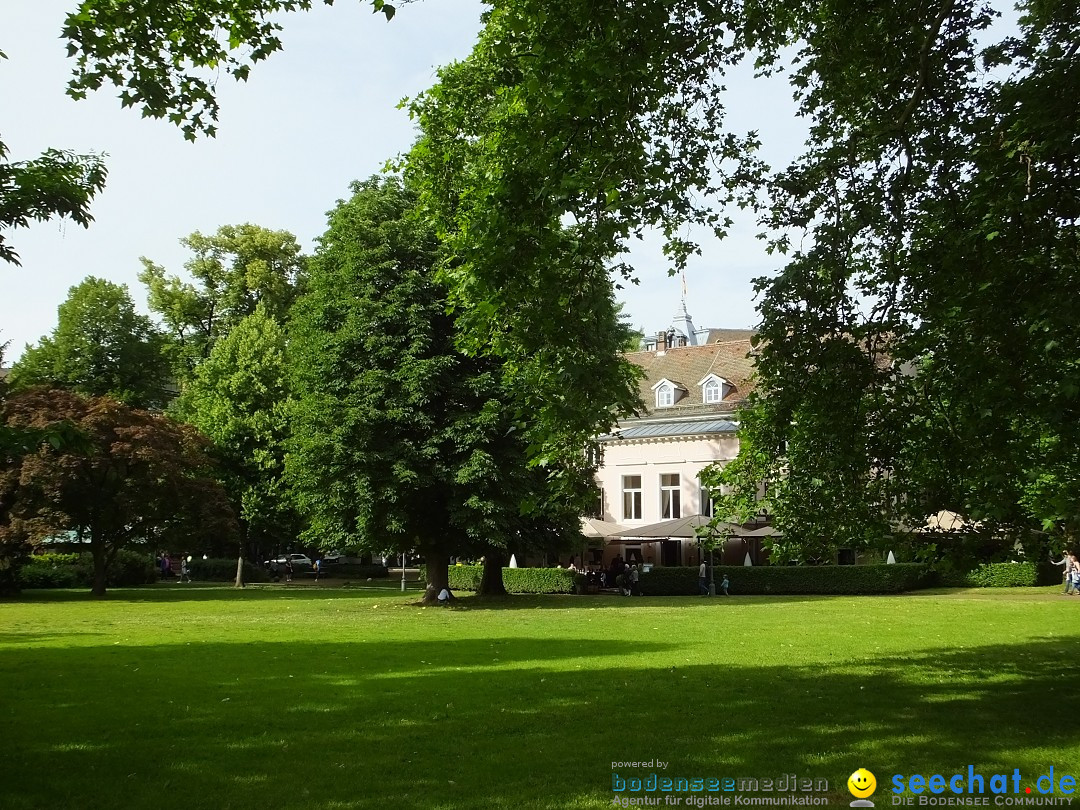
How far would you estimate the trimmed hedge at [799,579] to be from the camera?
38031 mm

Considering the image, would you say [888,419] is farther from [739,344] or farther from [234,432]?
[739,344]

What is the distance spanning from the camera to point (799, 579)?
1547 inches

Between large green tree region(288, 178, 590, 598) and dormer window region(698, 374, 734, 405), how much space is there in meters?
21.7

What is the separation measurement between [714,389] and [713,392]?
191 mm

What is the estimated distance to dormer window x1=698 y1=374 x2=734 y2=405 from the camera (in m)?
50.3

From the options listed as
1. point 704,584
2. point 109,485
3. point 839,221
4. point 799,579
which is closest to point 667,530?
point 704,584

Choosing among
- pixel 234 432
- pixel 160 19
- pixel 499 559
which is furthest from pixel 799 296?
pixel 234 432

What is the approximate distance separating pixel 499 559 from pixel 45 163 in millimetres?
26038

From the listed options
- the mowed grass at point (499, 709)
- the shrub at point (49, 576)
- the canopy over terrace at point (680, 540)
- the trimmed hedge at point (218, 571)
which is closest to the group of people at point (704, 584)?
the canopy over terrace at point (680, 540)

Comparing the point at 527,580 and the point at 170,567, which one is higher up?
the point at 170,567

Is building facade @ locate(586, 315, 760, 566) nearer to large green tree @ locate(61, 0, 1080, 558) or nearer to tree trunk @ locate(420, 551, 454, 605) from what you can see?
tree trunk @ locate(420, 551, 454, 605)

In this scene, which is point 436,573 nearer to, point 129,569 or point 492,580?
point 492,580

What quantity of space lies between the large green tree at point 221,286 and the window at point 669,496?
24628 millimetres

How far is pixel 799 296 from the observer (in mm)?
12219
